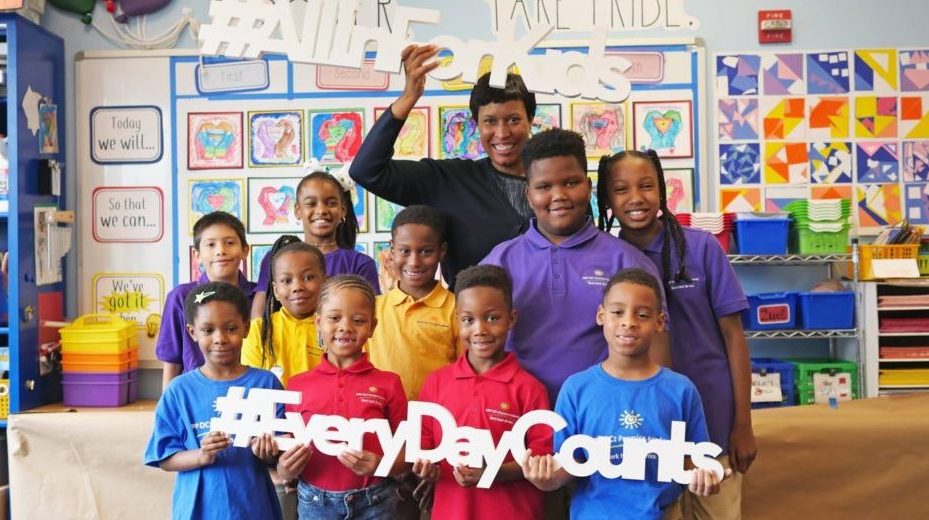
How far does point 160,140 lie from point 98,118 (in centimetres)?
34

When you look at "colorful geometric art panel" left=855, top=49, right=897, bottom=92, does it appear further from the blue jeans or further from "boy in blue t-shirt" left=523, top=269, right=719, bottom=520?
the blue jeans

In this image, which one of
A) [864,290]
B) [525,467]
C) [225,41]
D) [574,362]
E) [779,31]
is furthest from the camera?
[779,31]

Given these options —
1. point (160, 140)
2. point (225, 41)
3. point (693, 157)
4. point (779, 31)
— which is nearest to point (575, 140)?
point (225, 41)

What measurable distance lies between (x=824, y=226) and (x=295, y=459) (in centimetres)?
273

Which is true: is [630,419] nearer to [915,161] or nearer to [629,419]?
[629,419]

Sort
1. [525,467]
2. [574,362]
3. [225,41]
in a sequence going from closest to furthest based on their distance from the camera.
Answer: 1. [525,467]
2. [574,362]
3. [225,41]

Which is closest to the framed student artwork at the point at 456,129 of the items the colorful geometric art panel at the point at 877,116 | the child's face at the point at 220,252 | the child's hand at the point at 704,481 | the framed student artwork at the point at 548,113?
the framed student artwork at the point at 548,113

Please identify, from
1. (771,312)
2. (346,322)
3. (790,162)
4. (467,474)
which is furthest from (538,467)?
(790,162)

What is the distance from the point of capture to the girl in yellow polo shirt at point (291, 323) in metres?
2.07

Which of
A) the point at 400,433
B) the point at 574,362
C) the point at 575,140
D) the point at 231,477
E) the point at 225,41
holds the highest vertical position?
the point at 225,41

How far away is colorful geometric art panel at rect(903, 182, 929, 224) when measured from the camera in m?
3.80

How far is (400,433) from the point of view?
5.43 feet

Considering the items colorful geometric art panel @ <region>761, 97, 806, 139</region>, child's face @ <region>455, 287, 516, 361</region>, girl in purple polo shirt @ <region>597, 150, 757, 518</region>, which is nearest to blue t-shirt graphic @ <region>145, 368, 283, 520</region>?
child's face @ <region>455, 287, 516, 361</region>

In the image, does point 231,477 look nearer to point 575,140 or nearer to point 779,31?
point 575,140
